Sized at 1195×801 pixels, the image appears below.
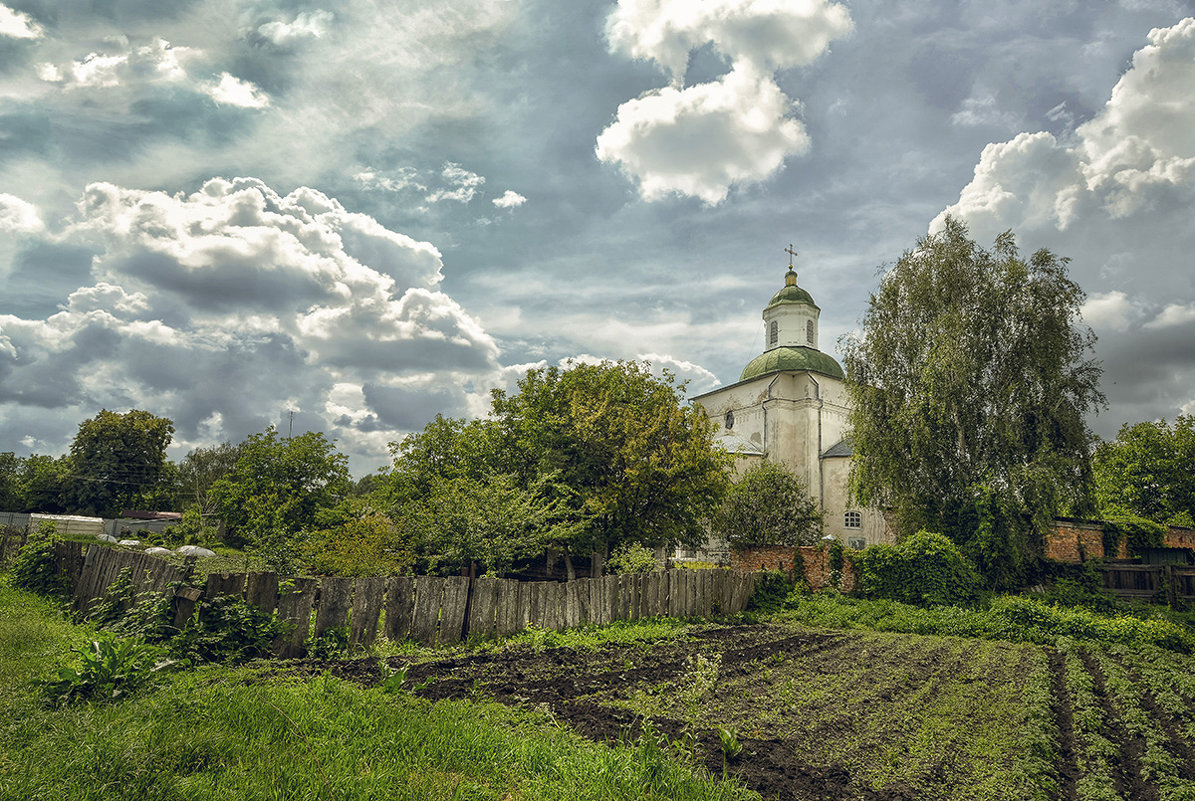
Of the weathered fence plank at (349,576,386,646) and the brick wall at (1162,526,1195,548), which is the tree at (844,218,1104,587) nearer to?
the brick wall at (1162,526,1195,548)

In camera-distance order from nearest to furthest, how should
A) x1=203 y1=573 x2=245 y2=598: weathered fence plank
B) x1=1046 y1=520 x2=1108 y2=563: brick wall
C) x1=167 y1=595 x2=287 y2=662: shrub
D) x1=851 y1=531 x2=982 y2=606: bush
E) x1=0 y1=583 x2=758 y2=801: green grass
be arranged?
x1=0 y1=583 x2=758 y2=801: green grass
x1=167 y1=595 x2=287 y2=662: shrub
x1=203 y1=573 x2=245 y2=598: weathered fence plank
x1=851 y1=531 x2=982 y2=606: bush
x1=1046 y1=520 x2=1108 y2=563: brick wall

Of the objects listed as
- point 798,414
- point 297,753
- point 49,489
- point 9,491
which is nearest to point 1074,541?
point 798,414

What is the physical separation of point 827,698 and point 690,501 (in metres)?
12.9

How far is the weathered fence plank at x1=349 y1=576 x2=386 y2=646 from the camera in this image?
8.13 metres

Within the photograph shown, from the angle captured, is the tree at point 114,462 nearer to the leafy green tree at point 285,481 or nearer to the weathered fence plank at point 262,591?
the leafy green tree at point 285,481

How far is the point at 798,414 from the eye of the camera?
3972cm

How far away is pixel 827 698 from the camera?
24.8 ft

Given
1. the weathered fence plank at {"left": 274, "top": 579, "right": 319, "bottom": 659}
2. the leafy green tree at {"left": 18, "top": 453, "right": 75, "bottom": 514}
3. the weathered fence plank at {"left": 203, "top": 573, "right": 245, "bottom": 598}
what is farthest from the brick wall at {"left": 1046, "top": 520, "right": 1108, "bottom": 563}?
the leafy green tree at {"left": 18, "top": 453, "right": 75, "bottom": 514}

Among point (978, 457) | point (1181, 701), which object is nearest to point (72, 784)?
point (1181, 701)

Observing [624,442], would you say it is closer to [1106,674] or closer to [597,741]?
[1106,674]

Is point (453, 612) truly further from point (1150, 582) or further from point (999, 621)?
point (1150, 582)

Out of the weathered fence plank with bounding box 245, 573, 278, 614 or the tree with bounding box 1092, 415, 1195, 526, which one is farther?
the tree with bounding box 1092, 415, 1195, 526

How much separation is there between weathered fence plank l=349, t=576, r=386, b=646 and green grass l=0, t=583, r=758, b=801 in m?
2.54

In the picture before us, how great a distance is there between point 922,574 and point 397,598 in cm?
1499
